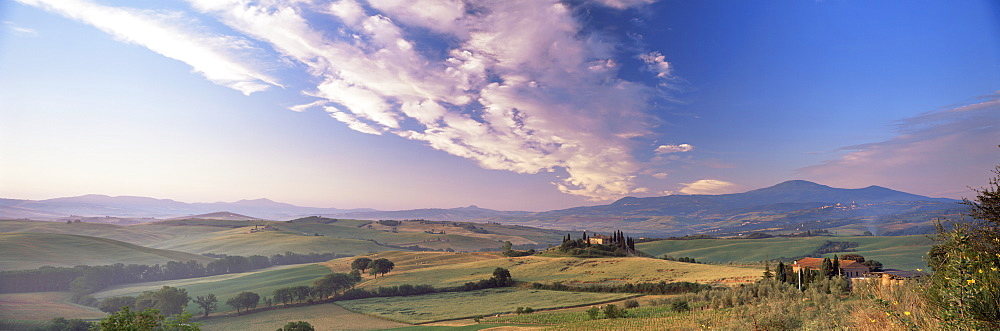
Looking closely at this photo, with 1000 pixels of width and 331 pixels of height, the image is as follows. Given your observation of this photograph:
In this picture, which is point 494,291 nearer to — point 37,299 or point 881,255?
point 37,299

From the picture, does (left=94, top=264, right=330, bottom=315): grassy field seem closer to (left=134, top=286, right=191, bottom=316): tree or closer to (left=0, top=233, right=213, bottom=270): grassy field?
(left=134, top=286, right=191, bottom=316): tree

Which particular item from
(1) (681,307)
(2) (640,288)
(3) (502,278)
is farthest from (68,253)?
(1) (681,307)

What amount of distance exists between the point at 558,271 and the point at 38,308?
362ft


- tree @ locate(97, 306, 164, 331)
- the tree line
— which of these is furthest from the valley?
tree @ locate(97, 306, 164, 331)

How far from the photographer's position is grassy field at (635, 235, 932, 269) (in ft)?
410

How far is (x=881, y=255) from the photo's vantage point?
4857 inches

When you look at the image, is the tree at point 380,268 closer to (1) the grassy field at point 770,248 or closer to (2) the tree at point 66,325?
(2) the tree at point 66,325

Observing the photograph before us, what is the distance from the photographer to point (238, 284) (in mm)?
121312

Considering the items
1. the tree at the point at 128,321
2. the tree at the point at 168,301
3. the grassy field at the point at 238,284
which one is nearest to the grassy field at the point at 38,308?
the tree at the point at 168,301

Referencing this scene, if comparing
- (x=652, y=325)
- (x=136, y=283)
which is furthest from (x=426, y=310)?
(x=136, y=283)

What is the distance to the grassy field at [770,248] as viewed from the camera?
125019mm

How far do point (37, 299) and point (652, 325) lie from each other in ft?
450

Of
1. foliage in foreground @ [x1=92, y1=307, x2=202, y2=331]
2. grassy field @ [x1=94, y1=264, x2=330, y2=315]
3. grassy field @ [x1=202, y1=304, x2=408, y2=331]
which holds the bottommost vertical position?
grassy field @ [x1=94, y1=264, x2=330, y2=315]

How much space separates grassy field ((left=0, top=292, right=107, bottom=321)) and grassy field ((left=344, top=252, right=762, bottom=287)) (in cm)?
5583
